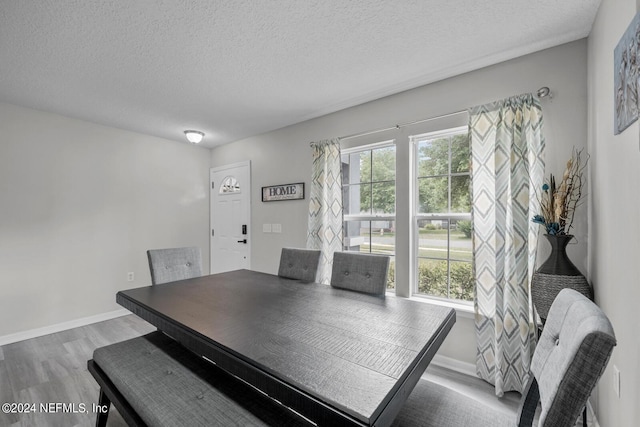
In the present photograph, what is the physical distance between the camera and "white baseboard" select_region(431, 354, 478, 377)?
2.24m

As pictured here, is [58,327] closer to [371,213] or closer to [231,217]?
[231,217]

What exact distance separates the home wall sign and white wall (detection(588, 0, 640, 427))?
264 cm

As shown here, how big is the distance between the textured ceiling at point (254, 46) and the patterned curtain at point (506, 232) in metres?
0.51

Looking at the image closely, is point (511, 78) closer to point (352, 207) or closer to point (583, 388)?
point (352, 207)

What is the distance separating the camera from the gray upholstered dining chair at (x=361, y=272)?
77.0 inches

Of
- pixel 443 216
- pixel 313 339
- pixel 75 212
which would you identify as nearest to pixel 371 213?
pixel 443 216

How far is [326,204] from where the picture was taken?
311 centimetres

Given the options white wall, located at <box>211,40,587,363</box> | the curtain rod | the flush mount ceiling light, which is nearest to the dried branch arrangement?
white wall, located at <box>211,40,587,363</box>

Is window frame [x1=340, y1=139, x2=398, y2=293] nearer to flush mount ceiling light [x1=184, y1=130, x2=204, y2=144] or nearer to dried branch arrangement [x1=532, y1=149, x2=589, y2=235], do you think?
dried branch arrangement [x1=532, y1=149, x2=589, y2=235]

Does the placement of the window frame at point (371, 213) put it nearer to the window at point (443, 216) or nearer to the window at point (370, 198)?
the window at point (370, 198)

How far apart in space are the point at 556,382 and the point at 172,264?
2595 mm

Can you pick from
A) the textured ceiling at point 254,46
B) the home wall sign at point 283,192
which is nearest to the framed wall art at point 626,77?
the textured ceiling at point 254,46

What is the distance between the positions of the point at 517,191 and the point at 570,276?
633 mm

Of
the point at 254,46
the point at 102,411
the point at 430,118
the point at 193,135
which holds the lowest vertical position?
the point at 102,411
